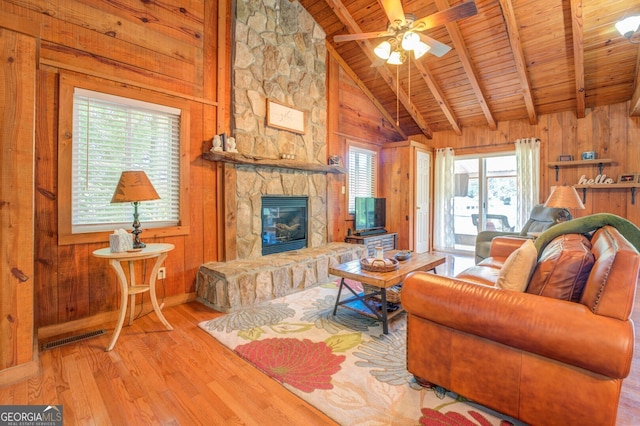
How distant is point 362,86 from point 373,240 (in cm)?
285

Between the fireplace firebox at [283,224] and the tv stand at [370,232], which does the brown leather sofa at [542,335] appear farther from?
the tv stand at [370,232]

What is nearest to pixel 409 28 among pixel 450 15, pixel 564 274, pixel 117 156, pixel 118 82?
pixel 450 15

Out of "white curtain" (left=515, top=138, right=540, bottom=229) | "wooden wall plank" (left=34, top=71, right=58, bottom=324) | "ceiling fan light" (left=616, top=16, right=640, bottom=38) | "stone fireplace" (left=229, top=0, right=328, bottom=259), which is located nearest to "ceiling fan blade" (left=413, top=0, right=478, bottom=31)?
"ceiling fan light" (left=616, top=16, right=640, bottom=38)

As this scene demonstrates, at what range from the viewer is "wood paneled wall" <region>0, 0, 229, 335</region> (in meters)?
2.38

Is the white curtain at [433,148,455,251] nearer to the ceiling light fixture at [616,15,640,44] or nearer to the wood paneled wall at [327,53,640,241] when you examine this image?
the wood paneled wall at [327,53,640,241]

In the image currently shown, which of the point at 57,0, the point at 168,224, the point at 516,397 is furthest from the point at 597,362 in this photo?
the point at 57,0

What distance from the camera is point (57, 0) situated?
2414 mm

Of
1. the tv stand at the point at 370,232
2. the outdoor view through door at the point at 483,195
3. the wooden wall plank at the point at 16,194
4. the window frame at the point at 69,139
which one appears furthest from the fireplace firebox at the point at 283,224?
the outdoor view through door at the point at 483,195

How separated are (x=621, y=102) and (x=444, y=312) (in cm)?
538

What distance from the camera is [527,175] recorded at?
517cm

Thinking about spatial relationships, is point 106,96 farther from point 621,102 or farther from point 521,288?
point 621,102

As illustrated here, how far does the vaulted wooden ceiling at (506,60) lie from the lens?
3.68 meters

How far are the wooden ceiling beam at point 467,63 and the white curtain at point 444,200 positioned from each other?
96 centimetres

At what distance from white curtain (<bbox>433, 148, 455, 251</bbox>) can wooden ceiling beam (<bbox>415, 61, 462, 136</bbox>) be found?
0.51 m
